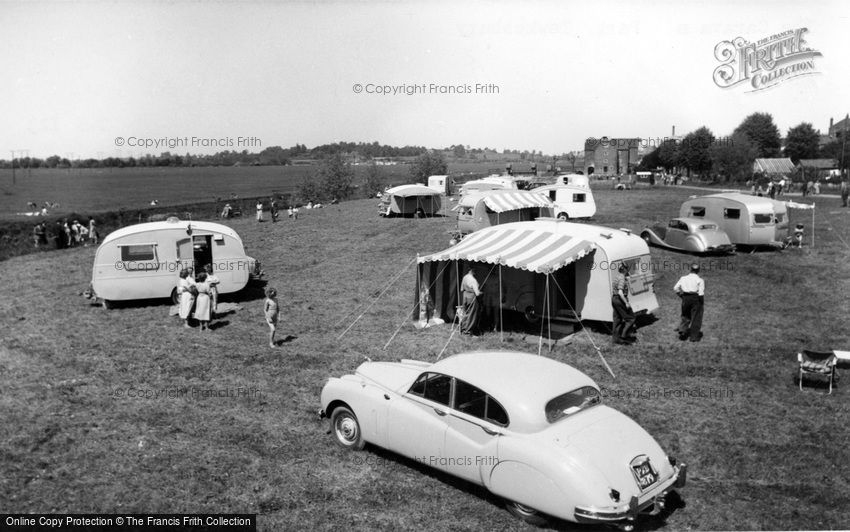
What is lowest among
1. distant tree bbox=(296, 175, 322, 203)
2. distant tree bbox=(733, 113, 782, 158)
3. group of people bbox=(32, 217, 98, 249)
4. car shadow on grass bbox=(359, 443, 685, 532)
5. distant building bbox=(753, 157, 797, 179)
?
car shadow on grass bbox=(359, 443, 685, 532)

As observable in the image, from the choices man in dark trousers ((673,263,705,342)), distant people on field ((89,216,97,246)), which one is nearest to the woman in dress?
man in dark trousers ((673,263,705,342))

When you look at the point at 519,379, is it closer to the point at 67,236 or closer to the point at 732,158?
the point at 67,236

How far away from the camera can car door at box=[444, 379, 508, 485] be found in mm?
6266

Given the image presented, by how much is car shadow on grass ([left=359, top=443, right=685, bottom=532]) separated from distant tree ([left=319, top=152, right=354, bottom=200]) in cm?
5676

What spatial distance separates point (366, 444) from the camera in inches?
309

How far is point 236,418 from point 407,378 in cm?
313

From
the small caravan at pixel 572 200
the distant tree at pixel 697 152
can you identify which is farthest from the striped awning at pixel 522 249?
the distant tree at pixel 697 152

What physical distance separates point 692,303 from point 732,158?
172 feet

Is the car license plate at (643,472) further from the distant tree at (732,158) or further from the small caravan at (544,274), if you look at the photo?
the distant tree at (732,158)

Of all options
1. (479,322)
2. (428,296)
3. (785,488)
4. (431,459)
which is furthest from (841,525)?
(428,296)

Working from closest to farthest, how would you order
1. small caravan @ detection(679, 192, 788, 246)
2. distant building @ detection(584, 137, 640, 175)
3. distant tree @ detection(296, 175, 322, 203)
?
small caravan @ detection(679, 192, 788, 246), distant tree @ detection(296, 175, 322, 203), distant building @ detection(584, 137, 640, 175)

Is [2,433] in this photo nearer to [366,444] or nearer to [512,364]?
[366,444]

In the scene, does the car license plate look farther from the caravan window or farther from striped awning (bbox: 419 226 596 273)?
the caravan window

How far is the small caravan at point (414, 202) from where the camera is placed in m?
33.6
